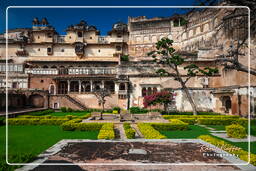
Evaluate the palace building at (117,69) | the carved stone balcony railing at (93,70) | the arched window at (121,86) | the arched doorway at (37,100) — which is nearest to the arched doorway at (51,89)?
the palace building at (117,69)

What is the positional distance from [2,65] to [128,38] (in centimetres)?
2916

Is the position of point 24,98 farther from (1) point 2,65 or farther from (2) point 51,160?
(2) point 51,160

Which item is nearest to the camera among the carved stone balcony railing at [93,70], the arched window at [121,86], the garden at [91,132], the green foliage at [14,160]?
the green foliage at [14,160]

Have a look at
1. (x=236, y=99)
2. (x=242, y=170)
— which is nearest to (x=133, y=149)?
(x=242, y=170)

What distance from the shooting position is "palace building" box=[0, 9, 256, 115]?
2888 centimetres

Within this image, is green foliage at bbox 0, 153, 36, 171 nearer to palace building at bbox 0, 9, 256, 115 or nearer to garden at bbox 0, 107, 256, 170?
garden at bbox 0, 107, 256, 170

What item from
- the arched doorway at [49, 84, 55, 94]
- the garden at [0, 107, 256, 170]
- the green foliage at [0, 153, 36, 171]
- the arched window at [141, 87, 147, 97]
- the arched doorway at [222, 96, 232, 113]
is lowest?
the garden at [0, 107, 256, 170]

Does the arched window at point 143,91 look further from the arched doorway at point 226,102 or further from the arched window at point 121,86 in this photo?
the arched doorway at point 226,102

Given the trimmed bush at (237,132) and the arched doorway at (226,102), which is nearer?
the trimmed bush at (237,132)

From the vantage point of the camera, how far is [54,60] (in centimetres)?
4434

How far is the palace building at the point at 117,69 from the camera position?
28875 mm

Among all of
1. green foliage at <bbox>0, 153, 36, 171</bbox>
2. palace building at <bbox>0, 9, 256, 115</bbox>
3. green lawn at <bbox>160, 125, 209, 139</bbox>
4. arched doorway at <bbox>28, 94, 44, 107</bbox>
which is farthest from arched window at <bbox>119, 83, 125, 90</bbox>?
green foliage at <bbox>0, 153, 36, 171</bbox>

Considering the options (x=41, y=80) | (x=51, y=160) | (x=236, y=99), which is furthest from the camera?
(x=41, y=80)

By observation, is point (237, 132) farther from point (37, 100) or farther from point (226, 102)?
point (37, 100)
